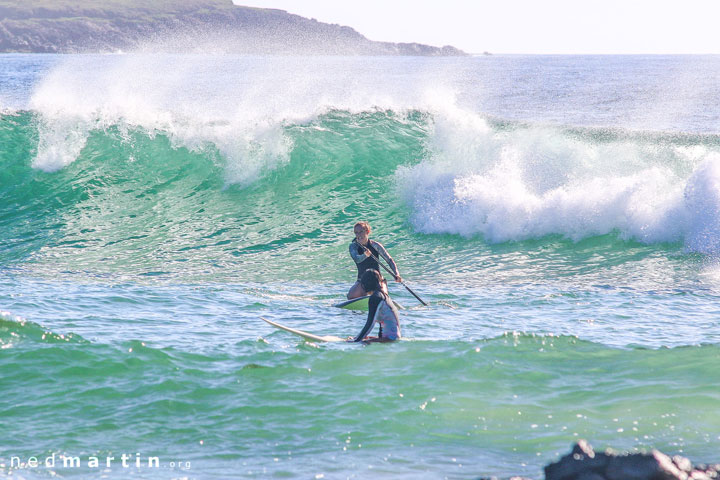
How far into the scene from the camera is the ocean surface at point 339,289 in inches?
247

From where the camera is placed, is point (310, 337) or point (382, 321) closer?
point (310, 337)

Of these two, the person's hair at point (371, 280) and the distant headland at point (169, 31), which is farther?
the distant headland at point (169, 31)

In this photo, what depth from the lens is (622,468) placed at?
172 inches

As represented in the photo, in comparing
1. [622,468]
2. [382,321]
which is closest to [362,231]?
[382,321]

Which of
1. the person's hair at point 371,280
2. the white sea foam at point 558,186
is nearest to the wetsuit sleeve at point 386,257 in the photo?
the person's hair at point 371,280

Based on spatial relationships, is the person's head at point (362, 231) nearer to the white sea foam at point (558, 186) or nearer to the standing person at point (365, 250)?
the standing person at point (365, 250)

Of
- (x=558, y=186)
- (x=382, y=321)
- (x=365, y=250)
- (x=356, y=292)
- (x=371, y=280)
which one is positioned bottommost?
(x=356, y=292)

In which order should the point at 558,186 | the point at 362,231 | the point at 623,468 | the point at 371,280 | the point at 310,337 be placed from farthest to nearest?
the point at 558,186, the point at 362,231, the point at 371,280, the point at 310,337, the point at 623,468

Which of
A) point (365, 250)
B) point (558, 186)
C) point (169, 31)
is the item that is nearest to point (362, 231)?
point (365, 250)

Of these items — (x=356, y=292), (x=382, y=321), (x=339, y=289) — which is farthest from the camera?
(x=339, y=289)

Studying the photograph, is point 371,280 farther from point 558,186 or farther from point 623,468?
point 558,186

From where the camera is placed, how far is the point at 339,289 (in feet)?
40.1

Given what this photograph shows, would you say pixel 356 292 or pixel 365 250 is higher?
pixel 365 250

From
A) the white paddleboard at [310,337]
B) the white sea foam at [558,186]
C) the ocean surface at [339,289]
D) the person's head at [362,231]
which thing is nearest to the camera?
the ocean surface at [339,289]
